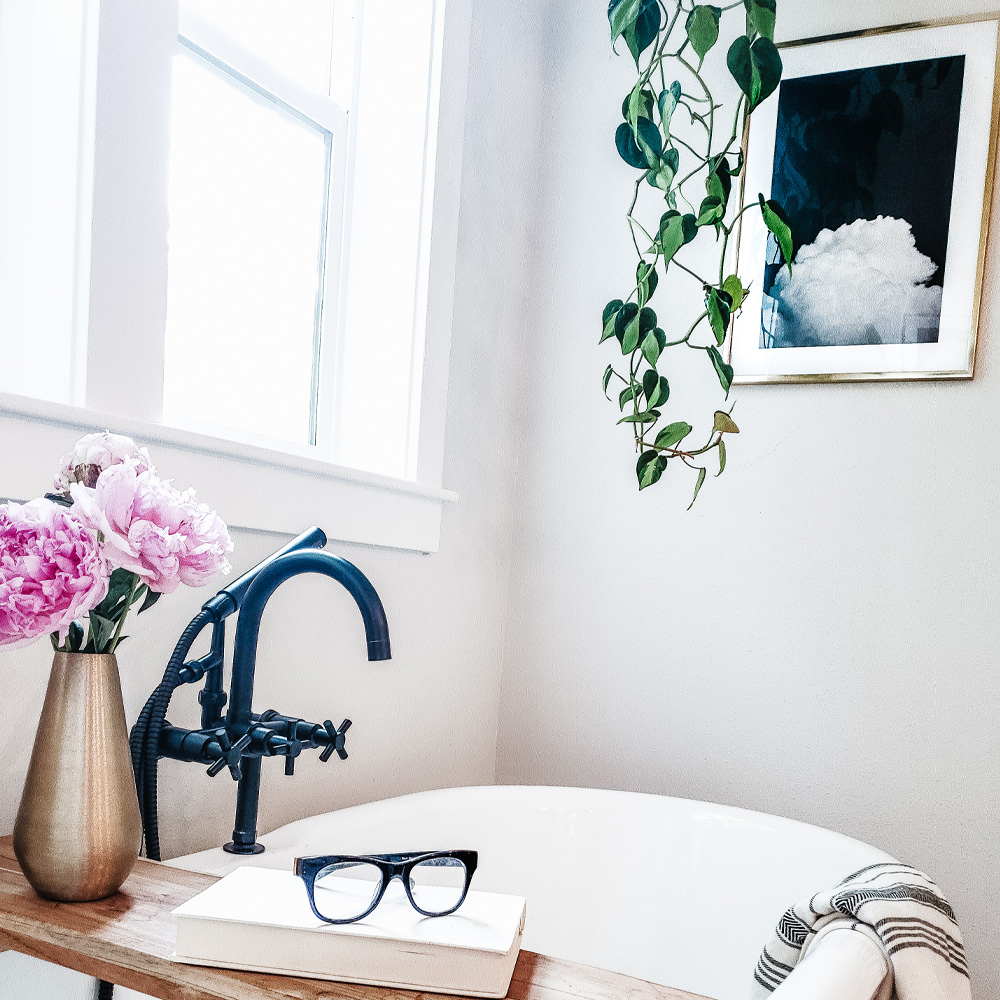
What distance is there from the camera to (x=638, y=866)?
4.72 ft

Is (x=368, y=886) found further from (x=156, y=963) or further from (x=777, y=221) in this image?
(x=777, y=221)

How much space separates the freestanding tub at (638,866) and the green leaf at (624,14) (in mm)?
1131

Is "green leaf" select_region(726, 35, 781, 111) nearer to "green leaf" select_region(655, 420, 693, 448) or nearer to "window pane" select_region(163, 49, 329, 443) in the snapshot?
"green leaf" select_region(655, 420, 693, 448)

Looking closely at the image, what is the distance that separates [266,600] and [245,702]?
111mm

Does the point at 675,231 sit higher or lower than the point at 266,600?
higher

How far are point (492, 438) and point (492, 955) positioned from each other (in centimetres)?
132

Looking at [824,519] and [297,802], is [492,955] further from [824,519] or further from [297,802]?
[824,519]

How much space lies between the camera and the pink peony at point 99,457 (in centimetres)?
70

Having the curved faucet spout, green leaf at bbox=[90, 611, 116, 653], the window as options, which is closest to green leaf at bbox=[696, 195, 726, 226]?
the window

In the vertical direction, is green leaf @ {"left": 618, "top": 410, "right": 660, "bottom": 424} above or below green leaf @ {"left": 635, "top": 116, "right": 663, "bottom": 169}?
below

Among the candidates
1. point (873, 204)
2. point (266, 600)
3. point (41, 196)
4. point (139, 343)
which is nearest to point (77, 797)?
point (266, 600)

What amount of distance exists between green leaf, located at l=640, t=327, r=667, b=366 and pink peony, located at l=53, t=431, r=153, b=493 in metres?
0.91

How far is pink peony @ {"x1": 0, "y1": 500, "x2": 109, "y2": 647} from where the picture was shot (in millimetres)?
625

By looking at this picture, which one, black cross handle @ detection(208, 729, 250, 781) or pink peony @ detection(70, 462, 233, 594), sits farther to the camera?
black cross handle @ detection(208, 729, 250, 781)
